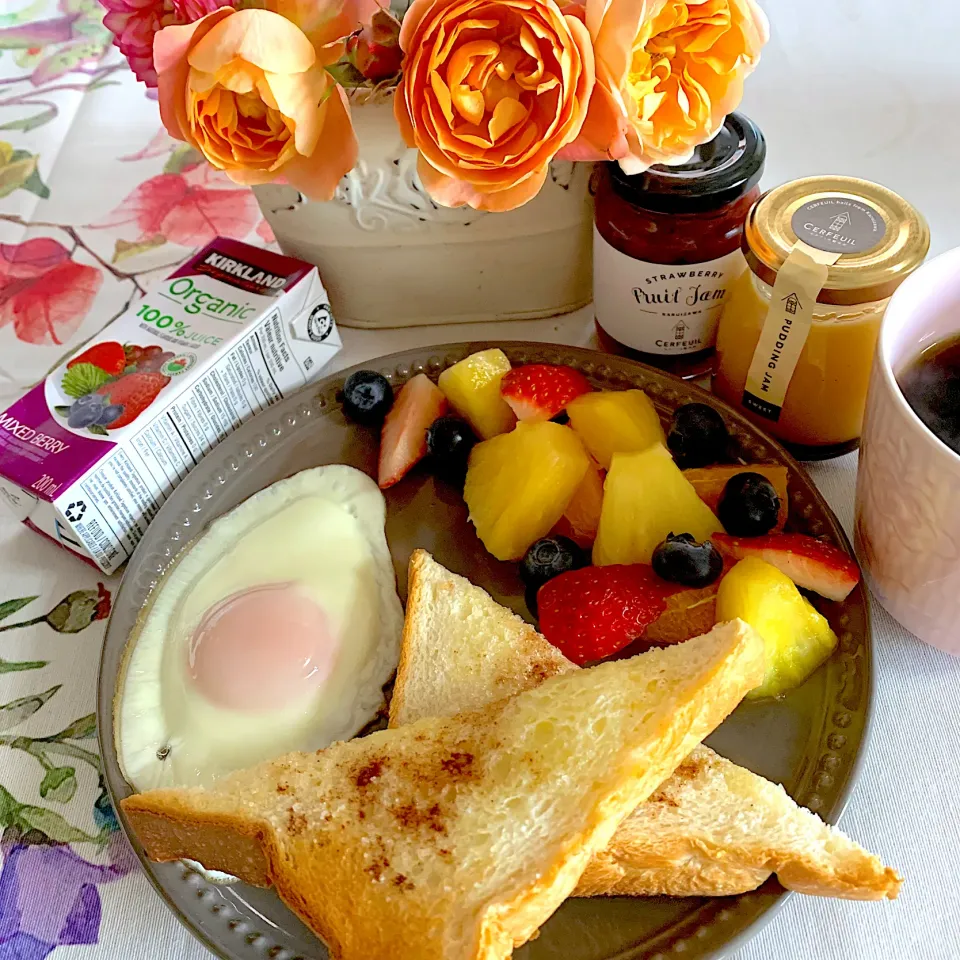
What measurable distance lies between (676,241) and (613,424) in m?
0.25

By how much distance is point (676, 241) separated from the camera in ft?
3.75

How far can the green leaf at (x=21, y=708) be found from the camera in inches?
43.3

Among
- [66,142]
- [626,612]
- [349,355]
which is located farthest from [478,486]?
[66,142]

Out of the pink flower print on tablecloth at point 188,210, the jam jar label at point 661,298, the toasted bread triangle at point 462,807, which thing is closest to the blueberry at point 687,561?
the toasted bread triangle at point 462,807

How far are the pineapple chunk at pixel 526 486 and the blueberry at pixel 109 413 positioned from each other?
486 millimetres

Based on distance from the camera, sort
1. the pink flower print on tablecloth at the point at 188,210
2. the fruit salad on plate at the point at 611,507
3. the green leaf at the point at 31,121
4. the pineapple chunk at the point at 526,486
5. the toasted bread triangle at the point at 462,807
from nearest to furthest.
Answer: the toasted bread triangle at the point at 462,807 → the fruit salad on plate at the point at 611,507 → the pineapple chunk at the point at 526,486 → the pink flower print on tablecloth at the point at 188,210 → the green leaf at the point at 31,121

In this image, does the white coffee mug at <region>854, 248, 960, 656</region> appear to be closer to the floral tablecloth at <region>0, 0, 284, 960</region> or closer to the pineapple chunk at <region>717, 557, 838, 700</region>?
the pineapple chunk at <region>717, 557, 838, 700</region>

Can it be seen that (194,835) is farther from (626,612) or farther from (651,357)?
(651,357)

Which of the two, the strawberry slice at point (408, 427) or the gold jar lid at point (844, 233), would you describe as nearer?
the gold jar lid at point (844, 233)

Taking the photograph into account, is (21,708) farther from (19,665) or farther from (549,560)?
(549,560)

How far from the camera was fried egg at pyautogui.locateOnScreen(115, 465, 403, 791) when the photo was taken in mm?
1030

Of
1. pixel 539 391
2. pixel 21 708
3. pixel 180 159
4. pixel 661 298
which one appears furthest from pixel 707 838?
pixel 180 159

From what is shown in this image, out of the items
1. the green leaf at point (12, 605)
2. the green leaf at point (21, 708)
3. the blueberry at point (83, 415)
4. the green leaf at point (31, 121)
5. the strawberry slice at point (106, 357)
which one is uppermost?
the green leaf at point (31, 121)

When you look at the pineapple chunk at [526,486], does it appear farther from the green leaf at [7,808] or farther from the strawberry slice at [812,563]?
the green leaf at [7,808]
